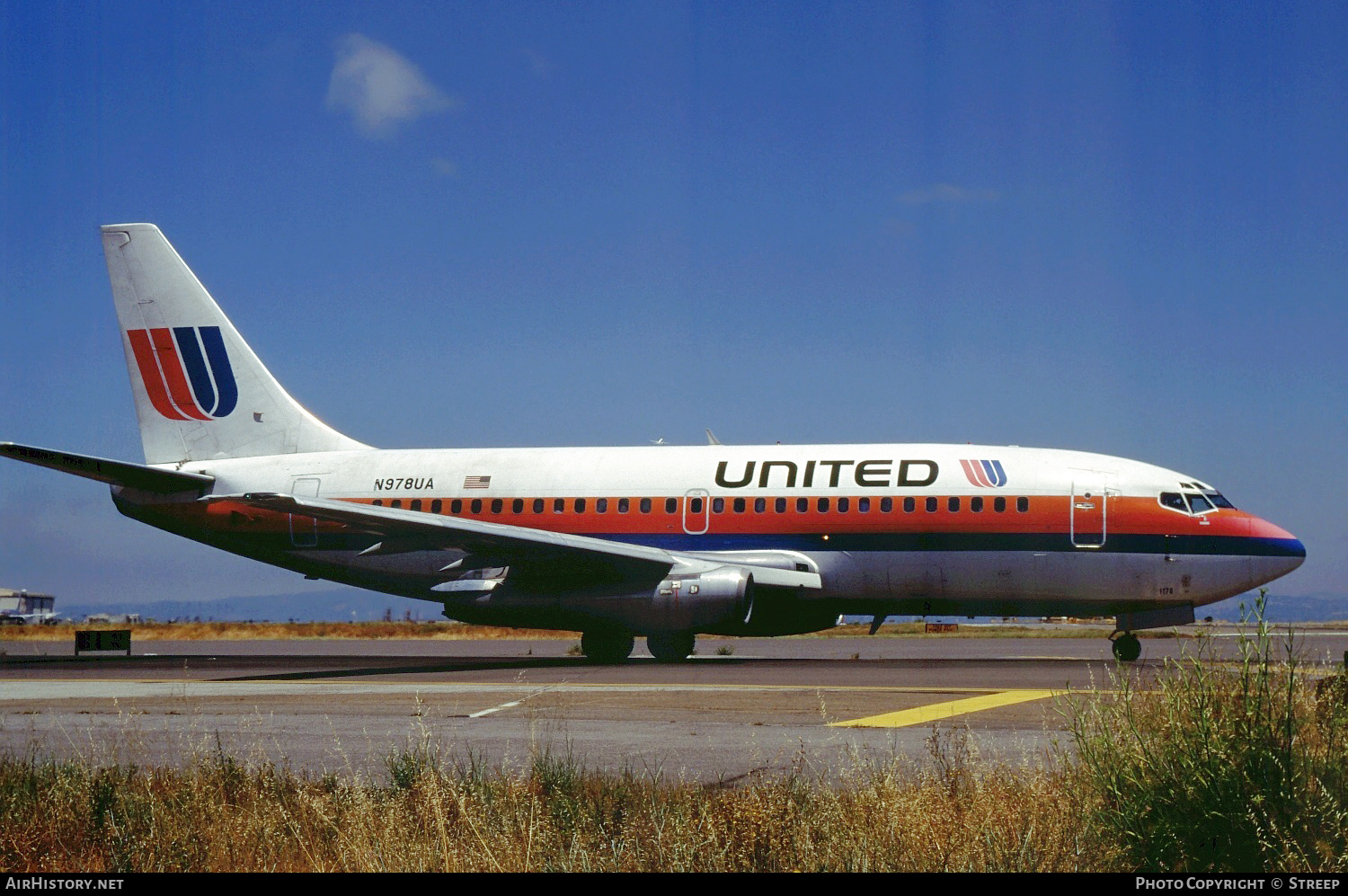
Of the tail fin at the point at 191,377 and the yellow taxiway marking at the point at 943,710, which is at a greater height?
the tail fin at the point at 191,377

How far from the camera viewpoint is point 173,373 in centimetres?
2962

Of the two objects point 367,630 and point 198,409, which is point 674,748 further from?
point 367,630

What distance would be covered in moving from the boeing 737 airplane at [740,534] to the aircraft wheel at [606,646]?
0.11ft

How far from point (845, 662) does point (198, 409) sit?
15.8 m

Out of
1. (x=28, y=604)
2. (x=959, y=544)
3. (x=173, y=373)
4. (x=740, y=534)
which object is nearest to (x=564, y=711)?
(x=740, y=534)

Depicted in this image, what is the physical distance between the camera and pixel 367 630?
5309cm

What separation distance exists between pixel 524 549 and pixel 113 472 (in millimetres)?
→ 8917

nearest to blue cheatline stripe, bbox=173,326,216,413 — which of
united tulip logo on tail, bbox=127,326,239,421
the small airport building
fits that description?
united tulip logo on tail, bbox=127,326,239,421

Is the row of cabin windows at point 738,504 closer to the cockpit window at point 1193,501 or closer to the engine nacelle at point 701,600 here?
the engine nacelle at point 701,600

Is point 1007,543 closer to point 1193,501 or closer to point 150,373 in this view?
point 1193,501

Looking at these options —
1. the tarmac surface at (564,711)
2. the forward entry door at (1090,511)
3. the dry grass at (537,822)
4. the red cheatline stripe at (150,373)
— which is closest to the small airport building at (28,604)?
the red cheatline stripe at (150,373)

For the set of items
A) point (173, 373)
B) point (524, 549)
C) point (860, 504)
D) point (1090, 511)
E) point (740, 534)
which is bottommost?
point (524, 549)

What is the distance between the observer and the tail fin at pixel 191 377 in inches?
1160
